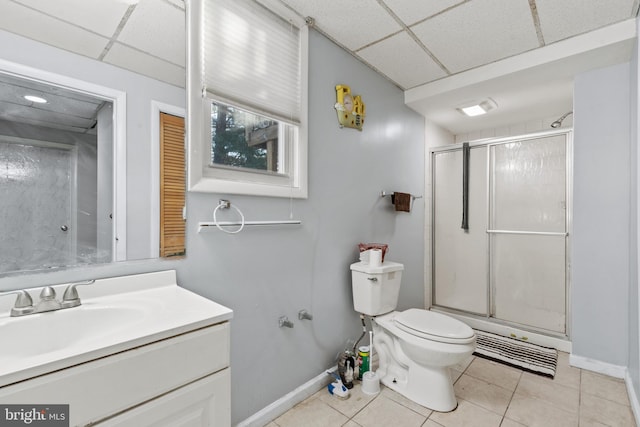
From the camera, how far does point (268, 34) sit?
166 centimetres

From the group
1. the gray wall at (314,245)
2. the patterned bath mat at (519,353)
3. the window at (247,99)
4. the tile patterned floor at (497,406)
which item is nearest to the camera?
the window at (247,99)

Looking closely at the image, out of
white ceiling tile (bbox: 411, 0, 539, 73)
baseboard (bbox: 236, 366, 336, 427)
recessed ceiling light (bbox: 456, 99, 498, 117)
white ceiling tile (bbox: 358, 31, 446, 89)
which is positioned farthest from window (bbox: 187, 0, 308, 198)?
recessed ceiling light (bbox: 456, 99, 498, 117)

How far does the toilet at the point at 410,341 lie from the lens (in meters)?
1.67

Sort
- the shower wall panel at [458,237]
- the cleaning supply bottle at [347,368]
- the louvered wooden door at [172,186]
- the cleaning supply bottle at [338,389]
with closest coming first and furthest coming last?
the louvered wooden door at [172,186] → the cleaning supply bottle at [338,389] → the cleaning supply bottle at [347,368] → the shower wall panel at [458,237]

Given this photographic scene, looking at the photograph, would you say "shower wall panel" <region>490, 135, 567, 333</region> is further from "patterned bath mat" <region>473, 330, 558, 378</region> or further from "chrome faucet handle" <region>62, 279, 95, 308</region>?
"chrome faucet handle" <region>62, 279, 95, 308</region>

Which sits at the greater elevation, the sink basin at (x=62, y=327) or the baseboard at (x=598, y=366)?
the sink basin at (x=62, y=327)

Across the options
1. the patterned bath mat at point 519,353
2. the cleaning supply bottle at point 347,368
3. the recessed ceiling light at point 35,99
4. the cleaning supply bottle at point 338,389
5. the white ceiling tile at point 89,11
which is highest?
the white ceiling tile at point 89,11

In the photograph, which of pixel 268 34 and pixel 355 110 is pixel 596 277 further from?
pixel 268 34

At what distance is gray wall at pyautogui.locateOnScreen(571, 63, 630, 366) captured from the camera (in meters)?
2.03

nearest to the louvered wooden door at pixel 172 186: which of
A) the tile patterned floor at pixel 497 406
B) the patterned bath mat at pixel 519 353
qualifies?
the tile patterned floor at pixel 497 406

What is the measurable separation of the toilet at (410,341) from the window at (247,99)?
757mm

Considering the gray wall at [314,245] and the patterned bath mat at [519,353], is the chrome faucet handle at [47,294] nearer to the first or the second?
the gray wall at [314,245]

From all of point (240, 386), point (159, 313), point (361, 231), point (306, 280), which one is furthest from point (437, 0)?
point (240, 386)

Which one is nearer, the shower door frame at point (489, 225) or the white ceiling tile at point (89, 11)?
the white ceiling tile at point (89, 11)
